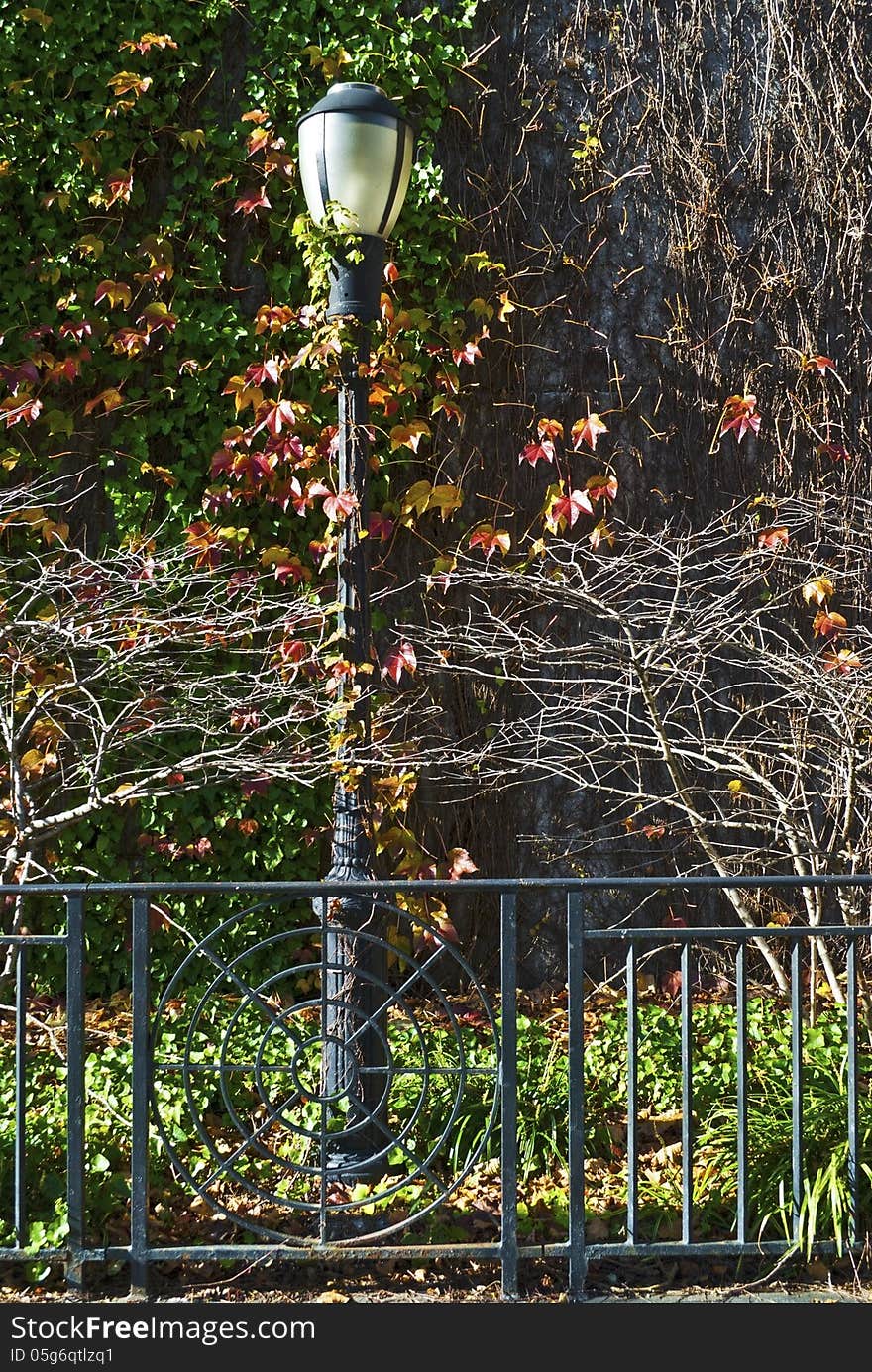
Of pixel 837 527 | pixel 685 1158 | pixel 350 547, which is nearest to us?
pixel 685 1158

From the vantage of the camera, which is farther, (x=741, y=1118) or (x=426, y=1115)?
(x=426, y=1115)

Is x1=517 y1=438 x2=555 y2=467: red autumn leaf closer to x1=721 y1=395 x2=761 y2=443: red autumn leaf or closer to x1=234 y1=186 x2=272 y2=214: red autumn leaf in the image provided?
x1=721 y1=395 x2=761 y2=443: red autumn leaf

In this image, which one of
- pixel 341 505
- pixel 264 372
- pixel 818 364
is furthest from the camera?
pixel 818 364

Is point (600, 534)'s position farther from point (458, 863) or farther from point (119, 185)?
point (119, 185)

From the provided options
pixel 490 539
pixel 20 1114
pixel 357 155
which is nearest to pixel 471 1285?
pixel 20 1114

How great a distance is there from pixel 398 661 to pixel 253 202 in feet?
7.04

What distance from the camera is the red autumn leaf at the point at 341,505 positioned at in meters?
3.75

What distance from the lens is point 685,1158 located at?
3.08 meters

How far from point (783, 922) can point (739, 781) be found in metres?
0.71

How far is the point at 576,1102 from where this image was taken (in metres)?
3.10

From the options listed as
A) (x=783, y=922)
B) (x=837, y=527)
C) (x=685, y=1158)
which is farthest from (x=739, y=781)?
(x=685, y=1158)

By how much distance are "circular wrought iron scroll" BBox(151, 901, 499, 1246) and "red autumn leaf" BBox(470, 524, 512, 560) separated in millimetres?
1856

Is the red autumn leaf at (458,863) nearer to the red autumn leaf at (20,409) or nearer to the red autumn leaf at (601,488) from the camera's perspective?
the red autumn leaf at (601,488)

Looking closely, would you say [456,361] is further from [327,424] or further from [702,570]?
[702,570]
